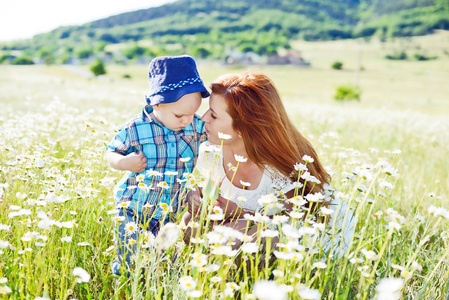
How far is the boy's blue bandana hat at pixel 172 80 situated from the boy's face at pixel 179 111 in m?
0.06

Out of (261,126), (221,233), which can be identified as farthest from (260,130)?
(221,233)

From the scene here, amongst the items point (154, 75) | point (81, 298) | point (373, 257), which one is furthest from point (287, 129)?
point (81, 298)

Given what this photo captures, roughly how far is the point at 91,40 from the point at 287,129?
207 meters

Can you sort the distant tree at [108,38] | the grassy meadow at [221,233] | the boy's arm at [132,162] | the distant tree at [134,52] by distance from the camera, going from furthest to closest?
1. the distant tree at [108,38]
2. the distant tree at [134,52]
3. the boy's arm at [132,162]
4. the grassy meadow at [221,233]

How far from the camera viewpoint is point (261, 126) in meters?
2.92

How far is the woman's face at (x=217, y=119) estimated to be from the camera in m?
2.97

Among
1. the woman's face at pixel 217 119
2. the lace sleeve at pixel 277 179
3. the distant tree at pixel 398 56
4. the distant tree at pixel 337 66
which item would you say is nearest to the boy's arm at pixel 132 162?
the woman's face at pixel 217 119

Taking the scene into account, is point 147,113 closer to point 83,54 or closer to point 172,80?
point 172,80

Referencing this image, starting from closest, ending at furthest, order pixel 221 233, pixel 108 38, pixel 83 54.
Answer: pixel 221 233
pixel 83 54
pixel 108 38

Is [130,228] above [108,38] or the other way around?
the other way around

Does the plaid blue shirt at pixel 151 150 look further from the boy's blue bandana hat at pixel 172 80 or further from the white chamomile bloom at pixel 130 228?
the white chamomile bloom at pixel 130 228

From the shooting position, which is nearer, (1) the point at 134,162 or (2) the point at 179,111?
(1) the point at 134,162

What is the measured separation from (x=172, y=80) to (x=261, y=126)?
0.73m

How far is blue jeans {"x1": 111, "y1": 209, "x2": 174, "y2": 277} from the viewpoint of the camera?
2.05 metres
